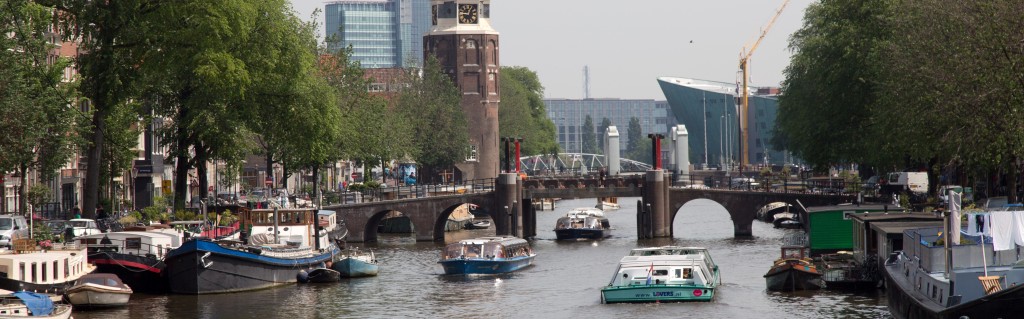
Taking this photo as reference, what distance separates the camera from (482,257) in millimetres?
76375

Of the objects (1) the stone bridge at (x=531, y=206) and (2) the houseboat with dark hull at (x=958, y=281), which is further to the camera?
(1) the stone bridge at (x=531, y=206)

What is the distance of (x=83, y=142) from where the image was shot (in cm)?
6116

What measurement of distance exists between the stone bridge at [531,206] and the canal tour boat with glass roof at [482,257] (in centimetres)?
2343

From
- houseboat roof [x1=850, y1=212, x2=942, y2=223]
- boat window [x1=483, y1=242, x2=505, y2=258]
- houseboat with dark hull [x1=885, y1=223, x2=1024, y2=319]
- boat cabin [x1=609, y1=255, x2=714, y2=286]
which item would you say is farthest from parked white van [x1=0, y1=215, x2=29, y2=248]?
houseboat roof [x1=850, y1=212, x2=942, y2=223]

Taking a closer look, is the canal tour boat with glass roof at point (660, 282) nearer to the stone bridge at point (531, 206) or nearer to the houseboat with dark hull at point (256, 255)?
the houseboat with dark hull at point (256, 255)

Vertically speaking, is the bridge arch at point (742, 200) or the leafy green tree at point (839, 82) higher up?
the leafy green tree at point (839, 82)

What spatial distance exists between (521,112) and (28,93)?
122829mm

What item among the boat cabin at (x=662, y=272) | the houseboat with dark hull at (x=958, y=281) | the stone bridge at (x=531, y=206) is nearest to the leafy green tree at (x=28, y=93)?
the boat cabin at (x=662, y=272)

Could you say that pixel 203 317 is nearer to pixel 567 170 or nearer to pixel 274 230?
pixel 274 230

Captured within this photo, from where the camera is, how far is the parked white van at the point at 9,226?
57.2 m

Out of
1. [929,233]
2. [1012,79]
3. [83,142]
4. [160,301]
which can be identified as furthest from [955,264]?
[83,142]

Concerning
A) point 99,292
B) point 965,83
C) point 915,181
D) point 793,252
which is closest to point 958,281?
point 965,83

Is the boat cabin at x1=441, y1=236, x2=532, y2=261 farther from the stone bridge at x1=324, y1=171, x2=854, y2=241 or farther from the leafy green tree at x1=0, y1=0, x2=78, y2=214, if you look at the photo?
the stone bridge at x1=324, y1=171, x2=854, y2=241

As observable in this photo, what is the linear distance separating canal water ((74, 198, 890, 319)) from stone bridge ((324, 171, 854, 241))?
1235 centimetres
